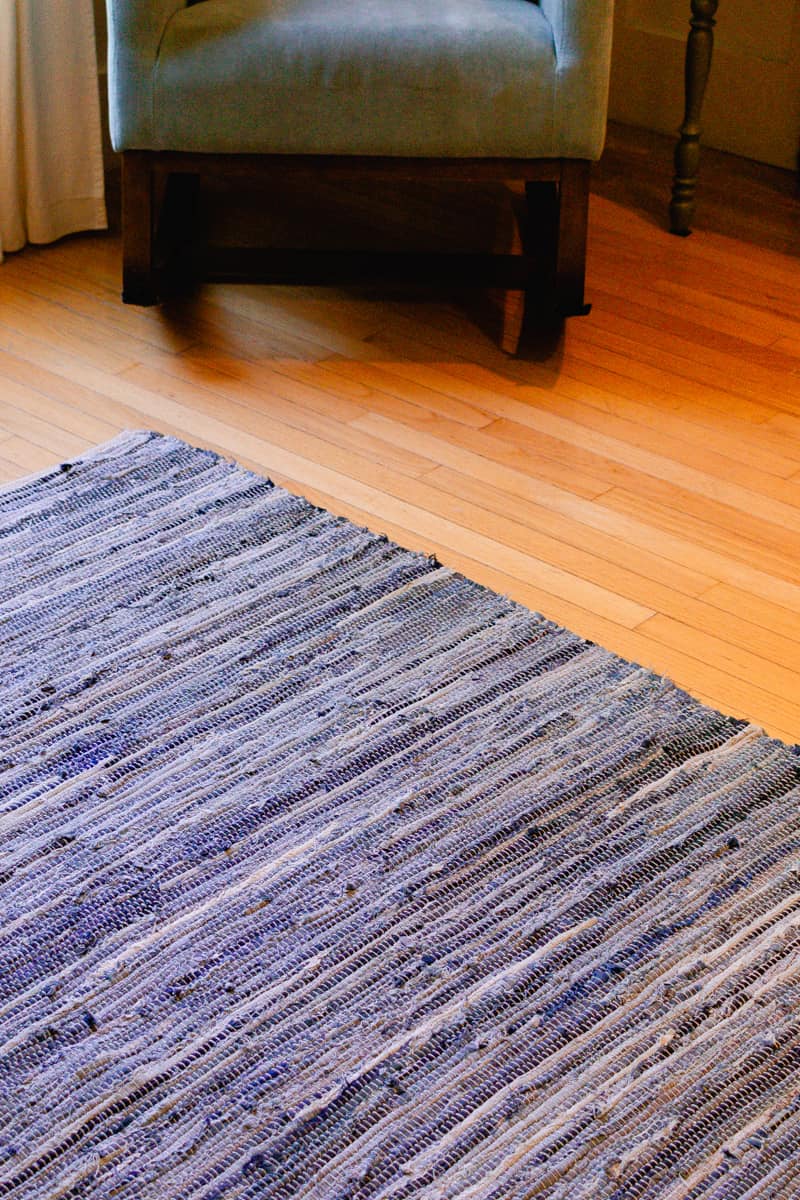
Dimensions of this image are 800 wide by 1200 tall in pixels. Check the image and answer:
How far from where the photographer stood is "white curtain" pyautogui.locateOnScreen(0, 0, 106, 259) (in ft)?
7.66

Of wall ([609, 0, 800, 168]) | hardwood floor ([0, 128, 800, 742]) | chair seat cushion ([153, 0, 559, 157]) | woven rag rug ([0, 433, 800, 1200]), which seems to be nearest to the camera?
woven rag rug ([0, 433, 800, 1200])

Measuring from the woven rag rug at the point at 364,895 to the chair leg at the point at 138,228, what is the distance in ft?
1.78

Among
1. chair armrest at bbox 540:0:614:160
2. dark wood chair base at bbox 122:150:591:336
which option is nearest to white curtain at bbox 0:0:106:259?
dark wood chair base at bbox 122:150:591:336

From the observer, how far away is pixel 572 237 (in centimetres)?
209

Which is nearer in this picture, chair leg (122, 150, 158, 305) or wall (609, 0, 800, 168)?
chair leg (122, 150, 158, 305)

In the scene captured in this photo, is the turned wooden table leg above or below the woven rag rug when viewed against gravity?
above

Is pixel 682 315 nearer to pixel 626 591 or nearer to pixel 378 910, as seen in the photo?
pixel 626 591

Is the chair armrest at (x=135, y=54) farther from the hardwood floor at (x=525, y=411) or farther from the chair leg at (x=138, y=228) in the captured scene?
the hardwood floor at (x=525, y=411)

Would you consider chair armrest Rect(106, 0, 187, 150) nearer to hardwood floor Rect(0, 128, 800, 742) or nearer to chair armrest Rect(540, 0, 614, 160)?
hardwood floor Rect(0, 128, 800, 742)

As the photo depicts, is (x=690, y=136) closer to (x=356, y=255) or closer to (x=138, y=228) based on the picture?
(x=356, y=255)

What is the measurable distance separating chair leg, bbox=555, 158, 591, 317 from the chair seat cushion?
0.06 metres

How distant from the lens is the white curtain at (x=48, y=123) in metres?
2.34

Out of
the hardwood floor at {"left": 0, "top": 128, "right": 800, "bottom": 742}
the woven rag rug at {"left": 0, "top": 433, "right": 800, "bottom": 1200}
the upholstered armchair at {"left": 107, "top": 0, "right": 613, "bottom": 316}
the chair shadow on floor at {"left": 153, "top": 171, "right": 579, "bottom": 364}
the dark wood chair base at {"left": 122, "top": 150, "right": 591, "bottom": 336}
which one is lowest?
the woven rag rug at {"left": 0, "top": 433, "right": 800, "bottom": 1200}

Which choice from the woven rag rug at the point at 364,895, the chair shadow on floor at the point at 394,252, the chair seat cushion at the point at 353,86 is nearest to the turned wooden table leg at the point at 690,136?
the chair shadow on floor at the point at 394,252
